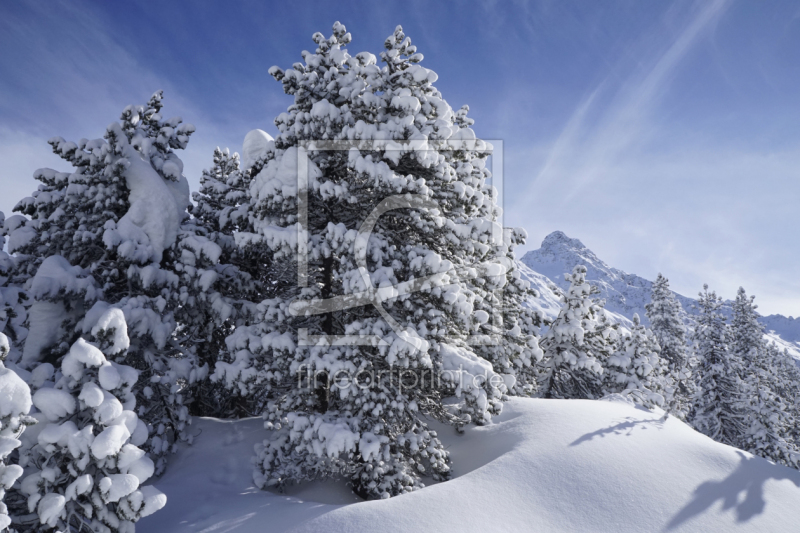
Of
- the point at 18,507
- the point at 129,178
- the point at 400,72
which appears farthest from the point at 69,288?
the point at 400,72

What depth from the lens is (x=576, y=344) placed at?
14.8 m

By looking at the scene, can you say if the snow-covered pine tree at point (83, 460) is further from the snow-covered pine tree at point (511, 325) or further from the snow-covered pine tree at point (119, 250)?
the snow-covered pine tree at point (511, 325)

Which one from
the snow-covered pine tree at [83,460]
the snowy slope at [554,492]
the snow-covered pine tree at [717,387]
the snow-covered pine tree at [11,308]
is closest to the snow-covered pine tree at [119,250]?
the snow-covered pine tree at [11,308]

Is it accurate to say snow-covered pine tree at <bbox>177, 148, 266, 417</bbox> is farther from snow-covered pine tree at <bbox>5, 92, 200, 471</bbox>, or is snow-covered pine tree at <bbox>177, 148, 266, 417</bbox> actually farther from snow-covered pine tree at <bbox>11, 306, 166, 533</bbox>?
snow-covered pine tree at <bbox>11, 306, 166, 533</bbox>

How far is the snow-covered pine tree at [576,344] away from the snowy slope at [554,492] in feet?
20.0

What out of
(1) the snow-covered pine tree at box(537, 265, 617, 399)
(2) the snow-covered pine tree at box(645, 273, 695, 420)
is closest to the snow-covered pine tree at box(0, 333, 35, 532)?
(1) the snow-covered pine tree at box(537, 265, 617, 399)

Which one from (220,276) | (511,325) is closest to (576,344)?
(511,325)

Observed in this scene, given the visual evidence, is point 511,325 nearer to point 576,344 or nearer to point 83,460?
point 576,344

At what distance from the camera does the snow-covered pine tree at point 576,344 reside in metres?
14.8

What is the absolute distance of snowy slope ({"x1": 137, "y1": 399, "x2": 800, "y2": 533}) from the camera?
5.43 metres

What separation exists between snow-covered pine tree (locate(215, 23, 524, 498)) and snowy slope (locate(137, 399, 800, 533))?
2.63ft

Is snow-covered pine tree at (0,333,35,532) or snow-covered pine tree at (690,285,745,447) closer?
snow-covered pine tree at (0,333,35,532)

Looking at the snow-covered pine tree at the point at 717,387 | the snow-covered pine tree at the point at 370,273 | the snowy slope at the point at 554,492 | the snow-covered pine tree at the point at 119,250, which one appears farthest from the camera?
the snow-covered pine tree at the point at 717,387

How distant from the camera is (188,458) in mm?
9391
